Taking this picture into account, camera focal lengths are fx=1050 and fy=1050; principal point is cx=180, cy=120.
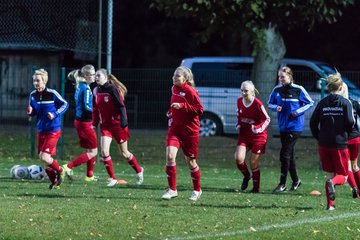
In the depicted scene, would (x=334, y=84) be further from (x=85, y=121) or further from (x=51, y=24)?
(x=51, y=24)

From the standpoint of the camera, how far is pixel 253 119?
Answer: 54.0 ft

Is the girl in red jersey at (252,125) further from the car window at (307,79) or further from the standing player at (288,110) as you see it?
the car window at (307,79)

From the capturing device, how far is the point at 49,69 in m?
27.7

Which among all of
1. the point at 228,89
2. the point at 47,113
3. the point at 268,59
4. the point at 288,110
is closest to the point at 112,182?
the point at 47,113

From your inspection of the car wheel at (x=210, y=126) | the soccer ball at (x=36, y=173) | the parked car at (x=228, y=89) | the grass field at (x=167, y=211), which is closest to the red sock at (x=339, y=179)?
the grass field at (x=167, y=211)

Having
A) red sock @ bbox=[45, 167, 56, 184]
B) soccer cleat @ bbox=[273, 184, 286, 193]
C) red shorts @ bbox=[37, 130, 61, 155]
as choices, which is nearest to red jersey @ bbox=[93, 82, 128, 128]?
red shorts @ bbox=[37, 130, 61, 155]

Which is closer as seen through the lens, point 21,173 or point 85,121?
point 85,121

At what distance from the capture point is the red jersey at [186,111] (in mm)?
15039

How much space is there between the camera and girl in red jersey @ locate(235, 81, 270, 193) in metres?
16.4

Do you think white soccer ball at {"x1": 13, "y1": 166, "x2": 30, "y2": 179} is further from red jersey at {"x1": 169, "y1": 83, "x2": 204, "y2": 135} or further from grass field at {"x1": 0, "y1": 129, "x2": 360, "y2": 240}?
red jersey at {"x1": 169, "y1": 83, "x2": 204, "y2": 135}

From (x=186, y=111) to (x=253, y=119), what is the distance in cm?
176

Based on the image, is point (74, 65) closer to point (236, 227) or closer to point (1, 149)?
point (1, 149)

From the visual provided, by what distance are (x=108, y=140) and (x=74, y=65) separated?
63.2ft

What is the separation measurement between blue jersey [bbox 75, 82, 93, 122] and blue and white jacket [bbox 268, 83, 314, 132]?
3.24 metres
